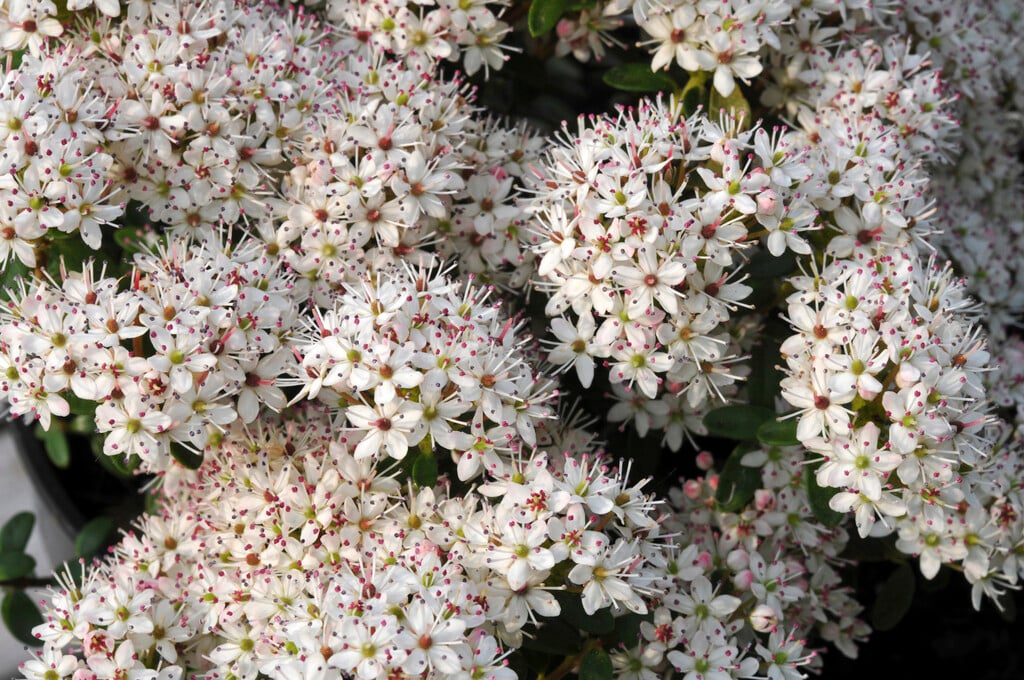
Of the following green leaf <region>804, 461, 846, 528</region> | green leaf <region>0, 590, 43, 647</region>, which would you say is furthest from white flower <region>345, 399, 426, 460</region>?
green leaf <region>0, 590, 43, 647</region>

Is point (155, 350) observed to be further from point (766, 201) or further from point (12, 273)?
point (766, 201)

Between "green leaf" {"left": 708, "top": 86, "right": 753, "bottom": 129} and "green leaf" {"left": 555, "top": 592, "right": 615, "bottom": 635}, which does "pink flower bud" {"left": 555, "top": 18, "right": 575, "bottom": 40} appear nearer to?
"green leaf" {"left": 708, "top": 86, "right": 753, "bottom": 129}

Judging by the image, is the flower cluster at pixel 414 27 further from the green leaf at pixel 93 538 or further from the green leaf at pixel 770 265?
the green leaf at pixel 93 538

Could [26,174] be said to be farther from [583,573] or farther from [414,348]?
[583,573]

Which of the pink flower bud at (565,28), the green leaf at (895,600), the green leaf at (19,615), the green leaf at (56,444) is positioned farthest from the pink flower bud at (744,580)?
the green leaf at (56,444)

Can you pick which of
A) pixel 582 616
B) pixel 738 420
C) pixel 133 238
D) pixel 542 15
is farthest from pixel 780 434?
pixel 133 238

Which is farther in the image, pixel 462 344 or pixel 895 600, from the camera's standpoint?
pixel 895 600
